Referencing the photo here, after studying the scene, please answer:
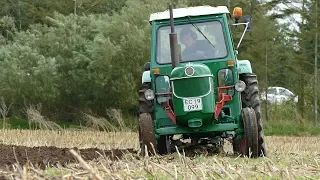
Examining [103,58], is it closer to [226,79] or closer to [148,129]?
[226,79]

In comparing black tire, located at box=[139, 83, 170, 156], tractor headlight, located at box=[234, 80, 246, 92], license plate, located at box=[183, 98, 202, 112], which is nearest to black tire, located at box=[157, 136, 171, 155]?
black tire, located at box=[139, 83, 170, 156]

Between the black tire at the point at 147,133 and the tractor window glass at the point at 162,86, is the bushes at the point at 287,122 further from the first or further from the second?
the black tire at the point at 147,133

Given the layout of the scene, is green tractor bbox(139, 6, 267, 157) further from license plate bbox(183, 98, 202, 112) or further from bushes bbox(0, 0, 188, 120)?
bushes bbox(0, 0, 188, 120)

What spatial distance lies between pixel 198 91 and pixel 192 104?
0.19 metres

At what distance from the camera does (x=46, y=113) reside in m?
23.7

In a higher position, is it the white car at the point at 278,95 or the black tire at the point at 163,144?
the black tire at the point at 163,144

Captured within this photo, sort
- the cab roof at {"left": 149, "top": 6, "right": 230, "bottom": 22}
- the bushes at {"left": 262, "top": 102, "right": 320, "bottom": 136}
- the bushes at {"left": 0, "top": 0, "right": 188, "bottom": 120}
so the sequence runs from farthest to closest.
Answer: the bushes at {"left": 262, "top": 102, "right": 320, "bottom": 136} < the bushes at {"left": 0, "top": 0, "right": 188, "bottom": 120} < the cab roof at {"left": 149, "top": 6, "right": 230, "bottom": 22}

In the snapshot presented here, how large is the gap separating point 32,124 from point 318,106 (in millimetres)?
10855

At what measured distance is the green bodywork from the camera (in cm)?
900

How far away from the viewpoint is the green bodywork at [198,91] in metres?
9.00

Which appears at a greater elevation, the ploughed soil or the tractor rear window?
the tractor rear window

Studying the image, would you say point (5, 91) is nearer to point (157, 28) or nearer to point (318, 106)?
point (318, 106)

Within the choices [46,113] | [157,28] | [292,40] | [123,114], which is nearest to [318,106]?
[292,40]

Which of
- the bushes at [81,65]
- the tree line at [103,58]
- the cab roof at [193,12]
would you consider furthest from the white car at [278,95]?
the cab roof at [193,12]
